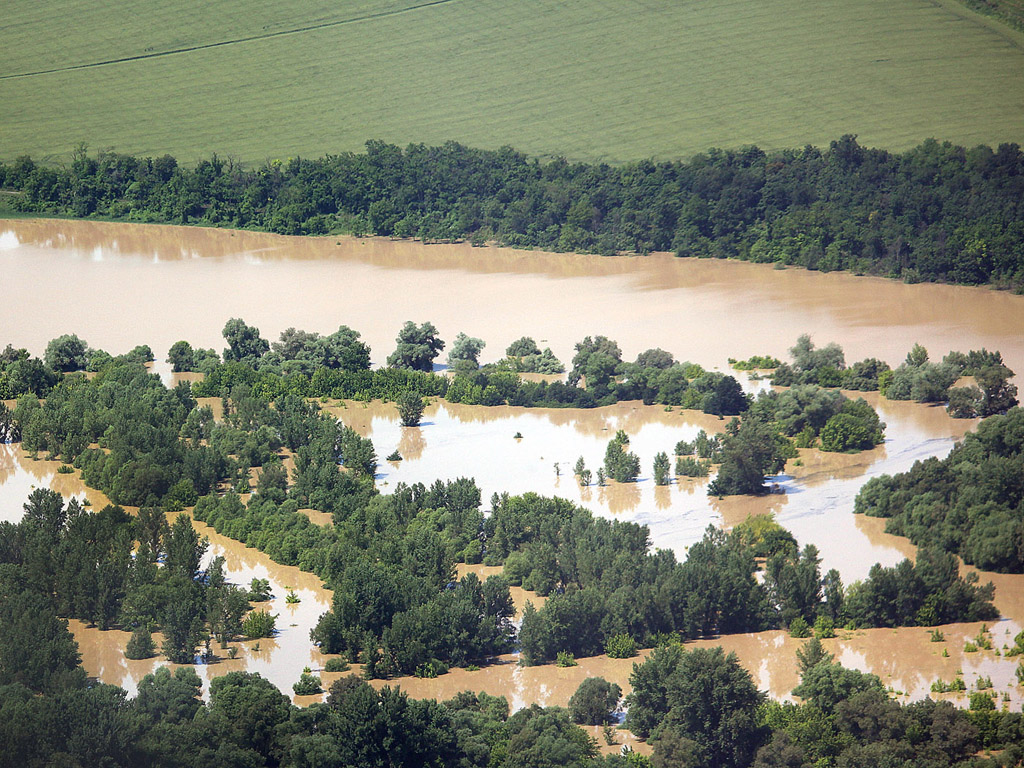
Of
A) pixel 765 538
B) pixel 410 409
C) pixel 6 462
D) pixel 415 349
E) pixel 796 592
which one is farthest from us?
pixel 415 349

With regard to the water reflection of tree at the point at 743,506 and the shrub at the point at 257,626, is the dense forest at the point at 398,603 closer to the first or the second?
the shrub at the point at 257,626

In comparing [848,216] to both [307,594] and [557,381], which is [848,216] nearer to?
[557,381]

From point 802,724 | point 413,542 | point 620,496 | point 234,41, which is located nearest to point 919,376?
point 620,496

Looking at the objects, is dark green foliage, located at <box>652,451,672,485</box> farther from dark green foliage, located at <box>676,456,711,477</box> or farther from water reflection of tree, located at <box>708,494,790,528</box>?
water reflection of tree, located at <box>708,494,790,528</box>

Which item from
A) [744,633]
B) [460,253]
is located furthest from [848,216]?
[744,633]

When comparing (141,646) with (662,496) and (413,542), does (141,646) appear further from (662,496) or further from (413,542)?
(662,496)
